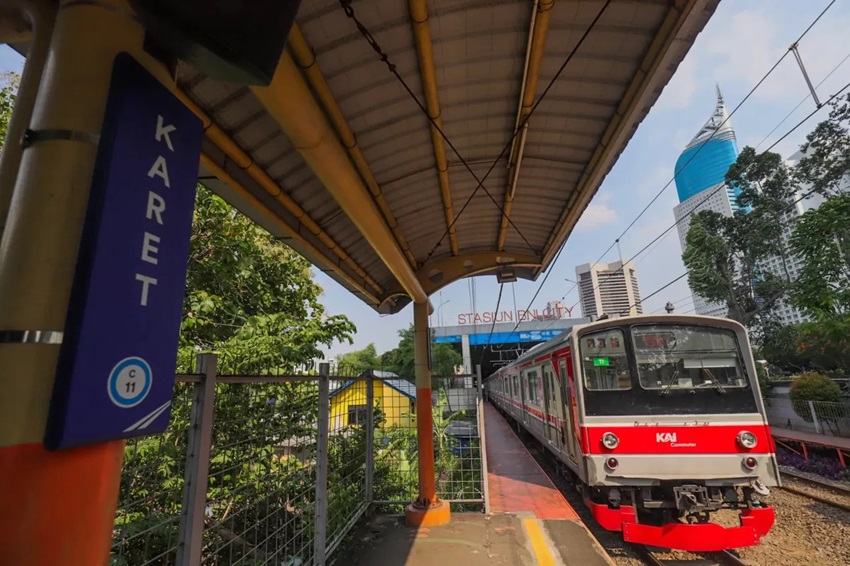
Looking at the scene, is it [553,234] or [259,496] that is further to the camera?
[553,234]

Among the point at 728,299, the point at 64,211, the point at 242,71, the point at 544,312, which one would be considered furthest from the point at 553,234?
the point at 544,312

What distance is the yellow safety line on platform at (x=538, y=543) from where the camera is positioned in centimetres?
377

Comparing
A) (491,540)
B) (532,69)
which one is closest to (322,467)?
(491,540)

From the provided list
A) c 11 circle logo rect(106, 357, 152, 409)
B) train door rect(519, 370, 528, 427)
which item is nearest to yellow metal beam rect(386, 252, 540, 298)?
c 11 circle logo rect(106, 357, 152, 409)

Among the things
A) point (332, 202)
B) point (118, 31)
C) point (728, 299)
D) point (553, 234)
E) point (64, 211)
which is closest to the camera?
point (64, 211)

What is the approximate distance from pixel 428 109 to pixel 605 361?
4.17 meters

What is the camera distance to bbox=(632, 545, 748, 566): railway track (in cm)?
454

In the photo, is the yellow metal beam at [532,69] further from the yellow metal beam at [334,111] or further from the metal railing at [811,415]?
the metal railing at [811,415]

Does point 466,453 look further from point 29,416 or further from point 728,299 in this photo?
point 728,299

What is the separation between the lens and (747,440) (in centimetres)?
463

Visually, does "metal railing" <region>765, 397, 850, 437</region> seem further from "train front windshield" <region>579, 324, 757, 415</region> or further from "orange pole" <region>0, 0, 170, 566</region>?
"orange pole" <region>0, 0, 170, 566</region>

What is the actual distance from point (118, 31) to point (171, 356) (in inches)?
36.2

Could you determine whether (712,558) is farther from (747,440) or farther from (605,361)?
(605,361)

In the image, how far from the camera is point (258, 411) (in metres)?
3.46
